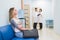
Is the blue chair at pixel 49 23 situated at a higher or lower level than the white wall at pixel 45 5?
lower

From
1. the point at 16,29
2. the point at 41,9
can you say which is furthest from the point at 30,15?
the point at 16,29

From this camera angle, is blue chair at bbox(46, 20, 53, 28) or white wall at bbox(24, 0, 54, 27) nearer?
blue chair at bbox(46, 20, 53, 28)

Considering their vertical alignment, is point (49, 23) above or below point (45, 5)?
below

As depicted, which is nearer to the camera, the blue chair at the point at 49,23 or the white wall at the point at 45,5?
the blue chair at the point at 49,23

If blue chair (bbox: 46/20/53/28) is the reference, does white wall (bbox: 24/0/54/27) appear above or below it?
above

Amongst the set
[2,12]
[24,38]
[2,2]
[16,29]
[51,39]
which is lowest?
[51,39]

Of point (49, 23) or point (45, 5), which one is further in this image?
point (45, 5)

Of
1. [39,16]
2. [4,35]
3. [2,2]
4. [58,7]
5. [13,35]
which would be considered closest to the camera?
[4,35]

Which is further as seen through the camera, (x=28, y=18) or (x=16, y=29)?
(x=28, y=18)

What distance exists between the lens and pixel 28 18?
10094 millimetres

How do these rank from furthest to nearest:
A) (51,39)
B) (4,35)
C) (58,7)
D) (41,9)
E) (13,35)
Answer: (41,9) → (58,7) → (51,39) → (13,35) → (4,35)

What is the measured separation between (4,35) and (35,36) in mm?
947

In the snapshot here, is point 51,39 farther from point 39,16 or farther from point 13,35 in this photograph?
point 39,16

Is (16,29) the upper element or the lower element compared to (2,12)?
lower
